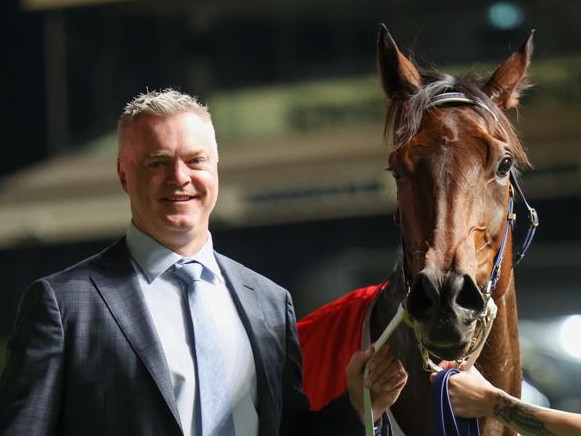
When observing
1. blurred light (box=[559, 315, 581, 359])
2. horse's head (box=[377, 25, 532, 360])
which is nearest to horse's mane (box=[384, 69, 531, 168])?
horse's head (box=[377, 25, 532, 360])

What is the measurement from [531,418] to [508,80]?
0.80 meters

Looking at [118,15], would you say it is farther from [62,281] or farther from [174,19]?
[62,281]

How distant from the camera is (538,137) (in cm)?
959

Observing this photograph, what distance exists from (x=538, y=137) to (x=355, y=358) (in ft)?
25.1

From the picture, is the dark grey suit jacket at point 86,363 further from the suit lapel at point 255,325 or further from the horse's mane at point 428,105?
the horse's mane at point 428,105

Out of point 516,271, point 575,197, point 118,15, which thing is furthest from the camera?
point 118,15

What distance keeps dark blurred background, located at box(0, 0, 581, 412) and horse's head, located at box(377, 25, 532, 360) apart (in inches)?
246

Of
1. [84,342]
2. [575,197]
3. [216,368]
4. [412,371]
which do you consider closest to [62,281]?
[84,342]

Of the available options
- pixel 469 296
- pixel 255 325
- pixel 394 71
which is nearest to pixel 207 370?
pixel 255 325

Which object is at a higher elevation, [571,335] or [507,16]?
[507,16]

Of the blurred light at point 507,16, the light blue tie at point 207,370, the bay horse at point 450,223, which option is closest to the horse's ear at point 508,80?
the bay horse at point 450,223

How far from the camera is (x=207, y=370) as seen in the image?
216cm

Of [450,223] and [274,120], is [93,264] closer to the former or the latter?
[450,223]

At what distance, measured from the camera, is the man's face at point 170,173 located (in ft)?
7.22
